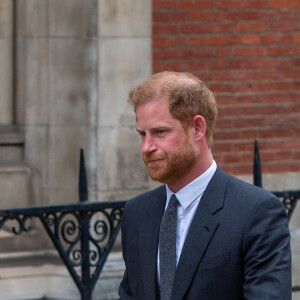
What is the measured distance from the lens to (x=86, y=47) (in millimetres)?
7355

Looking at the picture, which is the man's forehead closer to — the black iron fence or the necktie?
the necktie

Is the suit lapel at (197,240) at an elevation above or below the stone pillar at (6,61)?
below

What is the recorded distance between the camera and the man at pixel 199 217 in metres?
2.99

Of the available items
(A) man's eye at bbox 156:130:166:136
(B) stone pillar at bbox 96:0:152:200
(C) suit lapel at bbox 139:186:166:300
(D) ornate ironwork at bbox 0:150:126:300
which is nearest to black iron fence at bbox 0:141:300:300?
(D) ornate ironwork at bbox 0:150:126:300

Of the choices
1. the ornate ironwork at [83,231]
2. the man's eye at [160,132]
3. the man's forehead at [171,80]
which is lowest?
the ornate ironwork at [83,231]

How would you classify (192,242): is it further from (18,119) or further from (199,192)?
(18,119)

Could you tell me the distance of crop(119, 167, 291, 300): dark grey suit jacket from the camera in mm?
2965

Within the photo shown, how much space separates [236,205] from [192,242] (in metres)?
0.18

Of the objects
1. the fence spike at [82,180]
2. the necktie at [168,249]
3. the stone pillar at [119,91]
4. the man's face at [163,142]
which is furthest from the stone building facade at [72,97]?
the man's face at [163,142]

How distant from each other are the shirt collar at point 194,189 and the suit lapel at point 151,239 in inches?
5.8

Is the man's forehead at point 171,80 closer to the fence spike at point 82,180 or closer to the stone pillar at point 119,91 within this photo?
the fence spike at point 82,180

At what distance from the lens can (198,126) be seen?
10.1 ft

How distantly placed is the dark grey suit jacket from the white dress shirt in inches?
0.9

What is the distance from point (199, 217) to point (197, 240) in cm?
8
